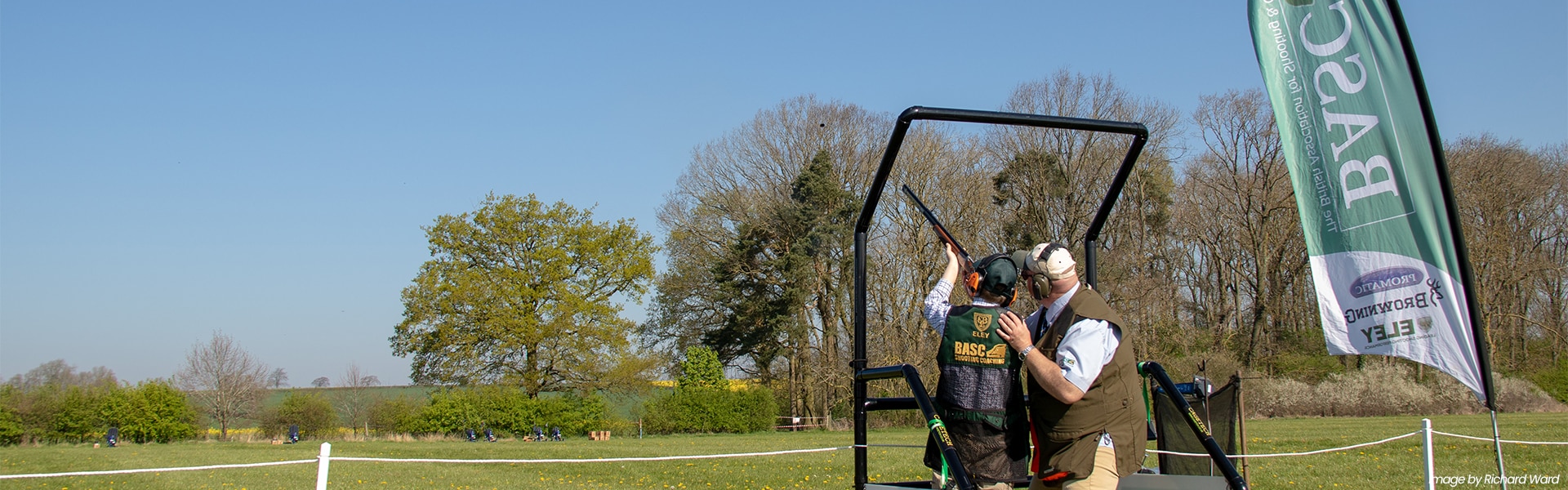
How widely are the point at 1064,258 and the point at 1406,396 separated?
124 feet

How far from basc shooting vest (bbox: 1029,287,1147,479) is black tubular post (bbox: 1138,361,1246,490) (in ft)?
1.23

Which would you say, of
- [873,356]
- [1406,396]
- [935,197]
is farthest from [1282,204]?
[873,356]

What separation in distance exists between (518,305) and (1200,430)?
3922 cm

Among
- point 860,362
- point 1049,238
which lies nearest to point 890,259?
point 1049,238

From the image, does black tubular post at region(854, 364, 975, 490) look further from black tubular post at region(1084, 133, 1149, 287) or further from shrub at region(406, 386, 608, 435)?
shrub at region(406, 386, 608, 435)

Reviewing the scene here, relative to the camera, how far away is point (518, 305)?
41.7 m

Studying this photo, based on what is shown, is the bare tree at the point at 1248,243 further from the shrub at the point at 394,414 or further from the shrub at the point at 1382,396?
the shrub at the point at 394,414

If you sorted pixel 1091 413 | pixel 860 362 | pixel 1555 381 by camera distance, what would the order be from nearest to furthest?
pixel 1091 413 → pixel 860 362 → pixel 1555 381

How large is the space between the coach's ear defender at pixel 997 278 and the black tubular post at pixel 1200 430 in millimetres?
885

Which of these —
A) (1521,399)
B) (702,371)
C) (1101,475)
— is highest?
(702,371)

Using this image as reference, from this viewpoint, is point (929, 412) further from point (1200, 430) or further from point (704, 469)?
point (704, 469)

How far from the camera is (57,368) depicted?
137 feet

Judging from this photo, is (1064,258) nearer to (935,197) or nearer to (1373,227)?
(1373,227)

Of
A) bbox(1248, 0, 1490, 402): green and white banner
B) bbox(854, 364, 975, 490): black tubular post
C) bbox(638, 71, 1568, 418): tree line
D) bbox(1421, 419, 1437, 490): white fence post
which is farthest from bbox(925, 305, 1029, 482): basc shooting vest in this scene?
bbox(638, 71, 1568, 418): tree line
